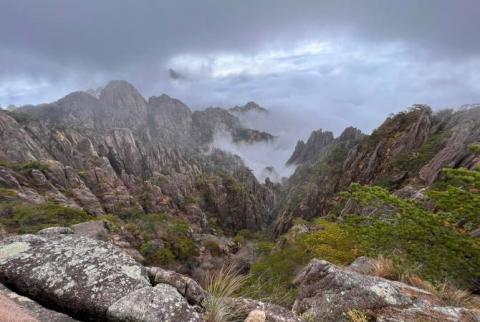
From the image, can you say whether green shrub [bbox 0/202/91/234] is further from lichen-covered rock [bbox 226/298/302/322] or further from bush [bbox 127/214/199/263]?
lichen-covered rock [bbox 226/298/302/322]

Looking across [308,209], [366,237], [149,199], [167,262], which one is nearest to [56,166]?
[149,199]

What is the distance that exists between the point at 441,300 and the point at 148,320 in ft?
19.4

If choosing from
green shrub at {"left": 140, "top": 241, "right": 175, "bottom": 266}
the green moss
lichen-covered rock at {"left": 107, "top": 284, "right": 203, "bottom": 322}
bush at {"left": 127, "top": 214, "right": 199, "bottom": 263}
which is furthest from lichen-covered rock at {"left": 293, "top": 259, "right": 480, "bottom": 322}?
the green moss

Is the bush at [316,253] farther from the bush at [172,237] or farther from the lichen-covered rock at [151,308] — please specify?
the bush at [172,237]

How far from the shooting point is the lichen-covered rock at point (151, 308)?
13.6 feet

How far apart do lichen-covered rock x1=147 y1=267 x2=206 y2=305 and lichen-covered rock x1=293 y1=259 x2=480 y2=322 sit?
2062 mm

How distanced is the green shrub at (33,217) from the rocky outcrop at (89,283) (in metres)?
44.6

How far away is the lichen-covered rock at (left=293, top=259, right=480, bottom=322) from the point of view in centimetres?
560

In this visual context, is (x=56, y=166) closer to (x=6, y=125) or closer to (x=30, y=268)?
→ (x=6, y=125)

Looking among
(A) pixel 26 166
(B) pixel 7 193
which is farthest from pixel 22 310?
(A) pixel 26 166

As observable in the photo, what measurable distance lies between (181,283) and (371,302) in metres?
3.51

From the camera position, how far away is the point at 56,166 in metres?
90.4

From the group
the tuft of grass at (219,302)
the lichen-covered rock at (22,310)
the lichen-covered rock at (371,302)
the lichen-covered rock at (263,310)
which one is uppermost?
the lichen-covered rock at (22,310)

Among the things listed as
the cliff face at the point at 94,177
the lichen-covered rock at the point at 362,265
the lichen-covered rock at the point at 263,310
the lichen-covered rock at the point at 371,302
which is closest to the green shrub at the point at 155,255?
the cliff face at the point at 94,177
